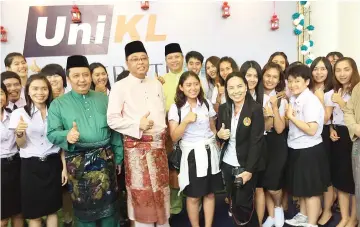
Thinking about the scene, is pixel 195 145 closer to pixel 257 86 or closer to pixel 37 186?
pixel 257 86

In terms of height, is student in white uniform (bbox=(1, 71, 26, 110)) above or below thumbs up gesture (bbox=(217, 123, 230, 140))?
above

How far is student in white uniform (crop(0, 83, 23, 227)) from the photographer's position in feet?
7.42

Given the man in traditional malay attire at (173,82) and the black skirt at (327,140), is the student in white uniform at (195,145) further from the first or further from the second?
the black skirt at (327,140)

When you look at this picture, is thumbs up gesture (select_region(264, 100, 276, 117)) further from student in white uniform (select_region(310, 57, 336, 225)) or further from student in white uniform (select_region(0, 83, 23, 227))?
student in white uniform (select_region(0, 83, 23, 227))

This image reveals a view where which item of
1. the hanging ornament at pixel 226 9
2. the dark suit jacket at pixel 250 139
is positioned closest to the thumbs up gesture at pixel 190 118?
the dark suit jacket at pixel 250 139

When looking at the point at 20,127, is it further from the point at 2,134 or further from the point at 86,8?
the point at 86,8

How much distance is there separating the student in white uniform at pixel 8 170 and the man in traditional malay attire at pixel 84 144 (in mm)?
344

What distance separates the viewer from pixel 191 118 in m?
2.34

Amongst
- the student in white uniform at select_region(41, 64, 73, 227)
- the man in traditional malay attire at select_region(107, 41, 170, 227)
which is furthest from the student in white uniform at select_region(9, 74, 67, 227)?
the man in traditional malay attire at select_region(107, 41, 170, 227)

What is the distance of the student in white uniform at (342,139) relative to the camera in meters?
2.64

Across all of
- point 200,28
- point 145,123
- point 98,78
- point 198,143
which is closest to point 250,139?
point 198,143

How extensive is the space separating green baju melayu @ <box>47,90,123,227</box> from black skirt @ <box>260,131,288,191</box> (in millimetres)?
1324

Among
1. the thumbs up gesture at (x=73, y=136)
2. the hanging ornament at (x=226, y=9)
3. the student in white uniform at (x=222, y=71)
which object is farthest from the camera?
the hanging ornament at (x=226, y=9)

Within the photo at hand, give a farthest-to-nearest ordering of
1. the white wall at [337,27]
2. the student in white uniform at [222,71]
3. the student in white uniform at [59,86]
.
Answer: the white wall at [337,27], the student in white uniform at [222,71], the student in white uniform at [59,86]
